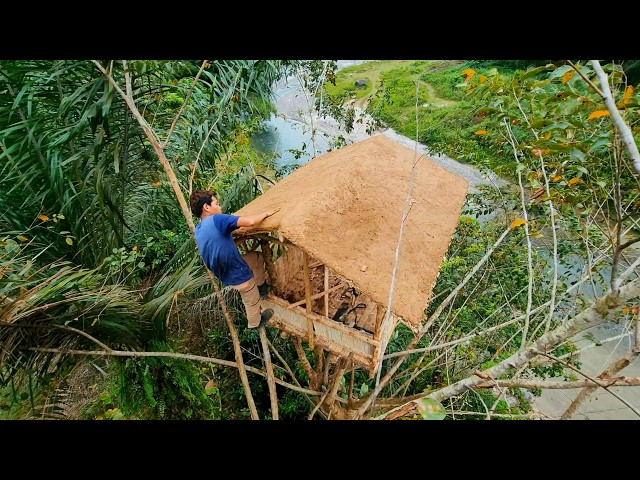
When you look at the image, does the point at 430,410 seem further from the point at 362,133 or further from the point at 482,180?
the point at 362,133

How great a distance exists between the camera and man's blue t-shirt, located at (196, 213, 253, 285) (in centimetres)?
265

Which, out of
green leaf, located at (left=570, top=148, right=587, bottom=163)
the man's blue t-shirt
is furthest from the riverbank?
green leaf, located at (left=570, top=148, right=587, bottom=163)

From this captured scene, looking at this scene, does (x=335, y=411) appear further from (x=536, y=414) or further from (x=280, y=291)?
(x=536, y=414)

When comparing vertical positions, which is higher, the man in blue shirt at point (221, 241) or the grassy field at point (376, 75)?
the grassy field at point (376, 75)

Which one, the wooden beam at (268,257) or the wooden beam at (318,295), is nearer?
the wooden beam at (318,295)

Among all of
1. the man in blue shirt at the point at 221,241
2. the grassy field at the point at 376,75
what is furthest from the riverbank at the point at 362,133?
the man in blue shirt at the point at 221,241

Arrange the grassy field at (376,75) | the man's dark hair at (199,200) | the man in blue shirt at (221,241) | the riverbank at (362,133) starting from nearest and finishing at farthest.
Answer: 1. the man in blue shirt at (221,241)
2. the man's dark hair at (199,200)
3. the riverbank at (362,133)
4. the grassy field at (376,75)

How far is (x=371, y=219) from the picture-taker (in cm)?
288

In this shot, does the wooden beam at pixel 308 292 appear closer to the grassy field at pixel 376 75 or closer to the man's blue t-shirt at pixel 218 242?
the man's blue t-shirt at pixel 218 242

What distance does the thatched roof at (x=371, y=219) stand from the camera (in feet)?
8.06

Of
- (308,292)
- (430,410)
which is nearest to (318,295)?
(308,292)

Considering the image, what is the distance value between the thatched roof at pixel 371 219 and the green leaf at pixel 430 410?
3.24 ft

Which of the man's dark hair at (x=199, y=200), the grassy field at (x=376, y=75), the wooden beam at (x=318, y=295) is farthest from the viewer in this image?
the grassy field at (x=376, y=75)

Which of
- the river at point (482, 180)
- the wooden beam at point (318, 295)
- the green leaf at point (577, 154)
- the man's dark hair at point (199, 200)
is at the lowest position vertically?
the river at point (482, 180)
